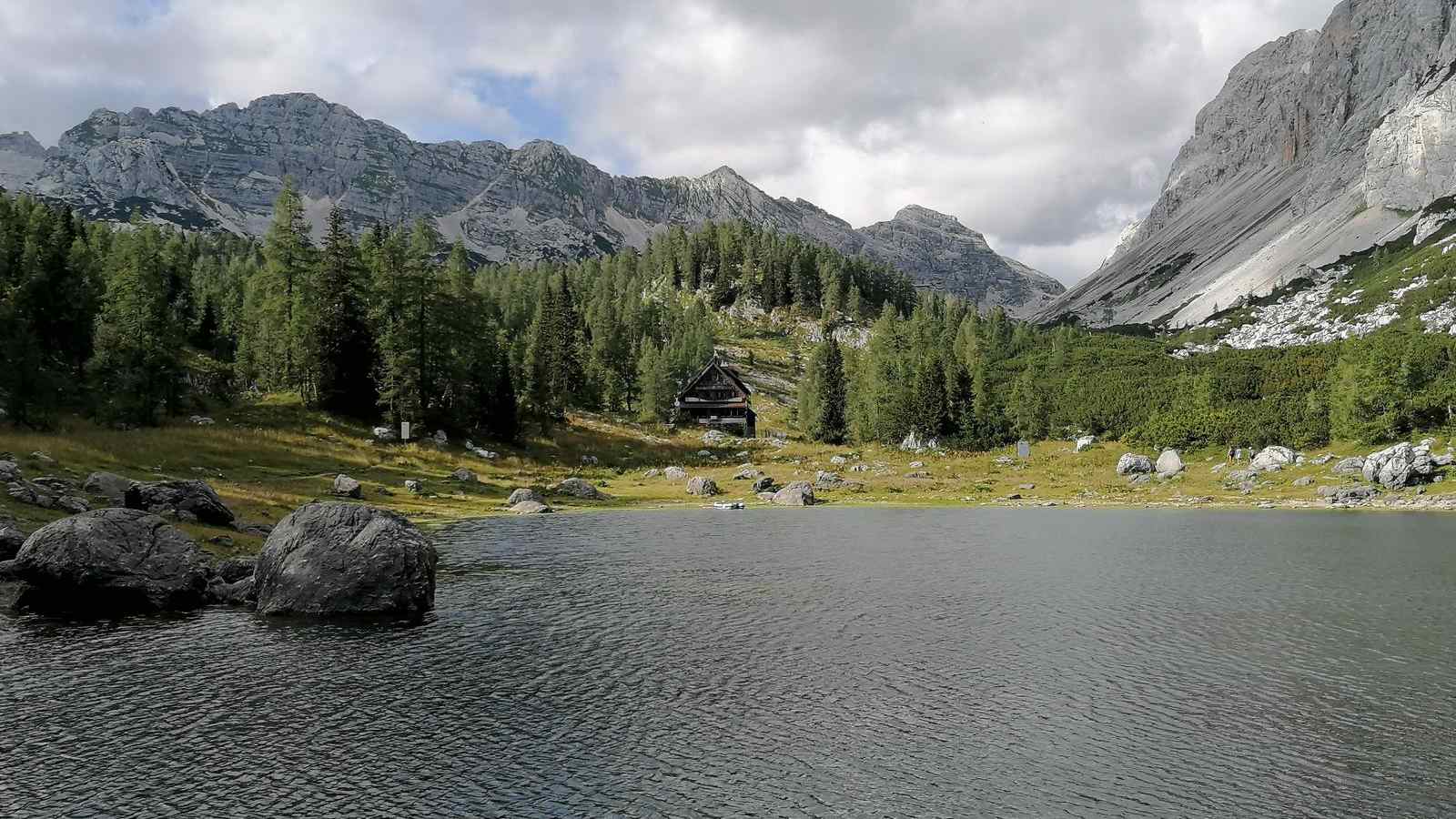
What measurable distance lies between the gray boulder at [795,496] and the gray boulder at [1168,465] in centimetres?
5659

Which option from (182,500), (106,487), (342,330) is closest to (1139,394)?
(342,330)

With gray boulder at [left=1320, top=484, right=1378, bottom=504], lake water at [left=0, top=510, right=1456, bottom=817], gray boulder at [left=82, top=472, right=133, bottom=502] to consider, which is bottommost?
lake water at [left=0, top=510, right=1456, bottom=817]

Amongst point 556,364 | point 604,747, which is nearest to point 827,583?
point 604,747

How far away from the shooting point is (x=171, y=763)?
783 inches

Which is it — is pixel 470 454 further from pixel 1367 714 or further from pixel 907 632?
pixel 1367 714

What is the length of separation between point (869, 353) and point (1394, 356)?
295 ft

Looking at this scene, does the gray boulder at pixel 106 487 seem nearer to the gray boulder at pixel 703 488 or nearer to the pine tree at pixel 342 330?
the pine tree at pixel 342 330

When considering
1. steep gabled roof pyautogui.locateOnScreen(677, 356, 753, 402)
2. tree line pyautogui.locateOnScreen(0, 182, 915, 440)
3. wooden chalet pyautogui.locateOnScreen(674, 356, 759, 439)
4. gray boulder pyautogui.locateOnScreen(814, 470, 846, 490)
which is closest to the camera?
tree line pyautogui.locateOnScreen(0, 182, 915, 440)

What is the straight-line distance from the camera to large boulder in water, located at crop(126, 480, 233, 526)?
4638 cm

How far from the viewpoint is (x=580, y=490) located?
86.4 metres

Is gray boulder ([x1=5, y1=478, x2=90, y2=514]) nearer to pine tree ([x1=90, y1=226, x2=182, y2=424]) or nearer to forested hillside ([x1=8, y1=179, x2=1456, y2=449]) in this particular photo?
forested hillside ([x1=8, y1=179, x2=1456, y2=449])

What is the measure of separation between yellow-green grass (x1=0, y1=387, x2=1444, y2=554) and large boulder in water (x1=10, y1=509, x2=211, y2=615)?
712cm

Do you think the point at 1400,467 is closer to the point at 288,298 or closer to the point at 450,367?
the point at 450,367

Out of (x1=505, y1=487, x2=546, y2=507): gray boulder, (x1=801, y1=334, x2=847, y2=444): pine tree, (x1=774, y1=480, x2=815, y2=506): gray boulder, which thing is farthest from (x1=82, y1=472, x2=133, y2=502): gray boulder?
(x1=801, y1=334, x2=847, y2=444): pine tree
